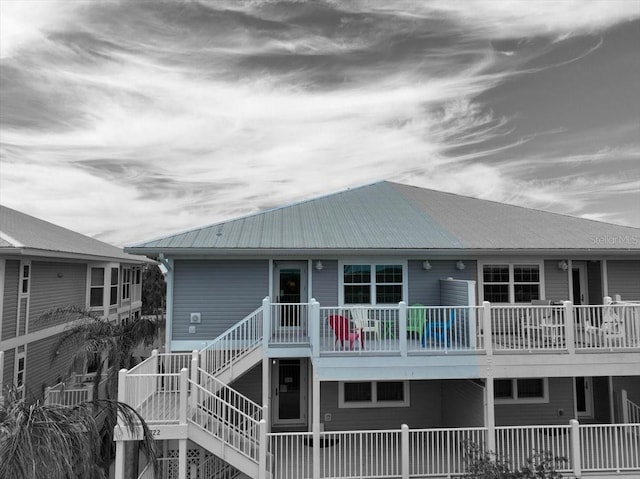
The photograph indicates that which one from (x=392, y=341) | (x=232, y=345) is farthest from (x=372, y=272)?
(x=232, y=345)

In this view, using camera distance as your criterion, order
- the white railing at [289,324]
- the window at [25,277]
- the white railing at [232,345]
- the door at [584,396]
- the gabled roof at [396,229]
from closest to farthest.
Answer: the white railing at [232,345], the white railing at [289,324], the gabled roof at [396,229], the door at [584,396], the window at [25,277]

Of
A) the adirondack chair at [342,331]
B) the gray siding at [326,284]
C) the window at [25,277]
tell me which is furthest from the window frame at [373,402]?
the window at [25,277]

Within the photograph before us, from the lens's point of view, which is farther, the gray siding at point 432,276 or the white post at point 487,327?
the gray siding at point 432,276

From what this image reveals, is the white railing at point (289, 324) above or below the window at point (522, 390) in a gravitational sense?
above

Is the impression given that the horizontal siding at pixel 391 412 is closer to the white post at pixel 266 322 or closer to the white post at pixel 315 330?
the white post at pixel 266 322

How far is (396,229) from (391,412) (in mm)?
5688

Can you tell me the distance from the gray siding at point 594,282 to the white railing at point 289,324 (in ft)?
30.8

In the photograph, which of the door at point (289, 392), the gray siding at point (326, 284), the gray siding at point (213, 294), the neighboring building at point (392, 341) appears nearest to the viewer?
the neighboring building at point (392, 341)

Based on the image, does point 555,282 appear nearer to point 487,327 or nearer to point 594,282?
point 594,282

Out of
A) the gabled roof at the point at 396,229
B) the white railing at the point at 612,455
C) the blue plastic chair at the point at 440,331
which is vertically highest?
the gabled roof at the point at 396,229

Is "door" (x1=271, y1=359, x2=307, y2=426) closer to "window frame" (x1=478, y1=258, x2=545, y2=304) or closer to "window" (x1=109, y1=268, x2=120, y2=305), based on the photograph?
"window frame" (x1=478, y1=258, x2=545, y2=304)

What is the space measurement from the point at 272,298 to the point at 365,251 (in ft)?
10.2

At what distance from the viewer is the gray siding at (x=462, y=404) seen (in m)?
11.1

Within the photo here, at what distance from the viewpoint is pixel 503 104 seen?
22.7 metres
